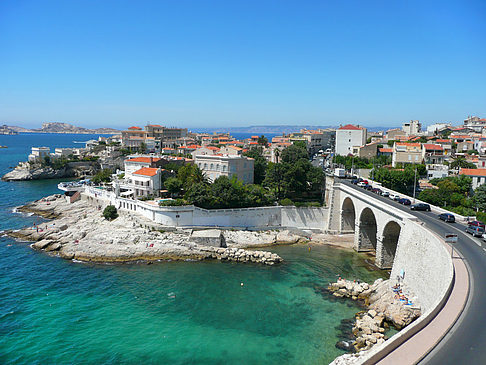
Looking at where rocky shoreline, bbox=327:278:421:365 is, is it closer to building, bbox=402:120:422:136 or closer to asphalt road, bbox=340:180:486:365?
asphalt road, bbox=340:180:486:365

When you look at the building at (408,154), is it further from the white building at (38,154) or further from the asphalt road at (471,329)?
the white building at (38,154)

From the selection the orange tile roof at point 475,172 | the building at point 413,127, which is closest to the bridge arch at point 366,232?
the orange tile roof at point 475,172

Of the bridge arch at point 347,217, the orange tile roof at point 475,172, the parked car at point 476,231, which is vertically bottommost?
the bridge arch at point 347,217

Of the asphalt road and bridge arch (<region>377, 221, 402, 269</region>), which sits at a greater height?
the asphalt road

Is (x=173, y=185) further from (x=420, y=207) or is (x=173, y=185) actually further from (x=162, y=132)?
(x=162, y=132)

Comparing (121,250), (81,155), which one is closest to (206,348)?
(121,250)

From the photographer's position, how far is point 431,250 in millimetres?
25094

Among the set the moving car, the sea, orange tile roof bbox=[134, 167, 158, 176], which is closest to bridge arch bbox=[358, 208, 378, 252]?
the sea

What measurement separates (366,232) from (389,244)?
6.01 metres

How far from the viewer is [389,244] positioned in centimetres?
3503

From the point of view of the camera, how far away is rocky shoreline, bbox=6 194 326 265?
37.6 m

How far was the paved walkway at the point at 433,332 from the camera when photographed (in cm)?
1441

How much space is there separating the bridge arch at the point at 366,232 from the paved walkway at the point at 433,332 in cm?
1973

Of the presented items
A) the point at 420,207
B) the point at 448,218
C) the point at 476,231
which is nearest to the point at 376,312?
the point at 476,231
